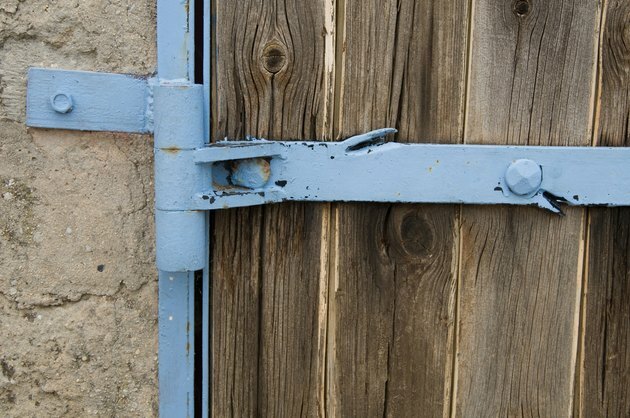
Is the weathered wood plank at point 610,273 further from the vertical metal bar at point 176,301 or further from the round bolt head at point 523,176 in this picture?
the vertical metal bar at point 176,301

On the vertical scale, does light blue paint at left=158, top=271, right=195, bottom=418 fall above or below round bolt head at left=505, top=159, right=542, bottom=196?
below

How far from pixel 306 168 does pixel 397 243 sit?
183 millimetres

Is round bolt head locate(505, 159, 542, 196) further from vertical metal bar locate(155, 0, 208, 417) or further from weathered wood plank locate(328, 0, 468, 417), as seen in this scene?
vertical metal bar locate(155, 0, 208, 417)

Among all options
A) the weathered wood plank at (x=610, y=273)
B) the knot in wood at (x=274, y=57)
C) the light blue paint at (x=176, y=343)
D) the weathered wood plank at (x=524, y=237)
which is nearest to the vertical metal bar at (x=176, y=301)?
the light blue paint at (x=176, y=343)

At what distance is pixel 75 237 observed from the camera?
91 cm

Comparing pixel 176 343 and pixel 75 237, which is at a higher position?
pixel 75 237

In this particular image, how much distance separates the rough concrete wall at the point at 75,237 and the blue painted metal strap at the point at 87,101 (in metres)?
0.02

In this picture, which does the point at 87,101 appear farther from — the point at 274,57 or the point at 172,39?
the point at 274,57

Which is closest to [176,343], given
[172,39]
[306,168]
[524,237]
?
[306,168]

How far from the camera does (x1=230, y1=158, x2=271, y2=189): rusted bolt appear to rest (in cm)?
89

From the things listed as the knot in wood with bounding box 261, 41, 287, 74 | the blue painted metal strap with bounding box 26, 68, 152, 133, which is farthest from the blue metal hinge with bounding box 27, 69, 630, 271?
the knot in wood with bounding box 261, 41, 287, 74

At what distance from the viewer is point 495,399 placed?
0.99 m

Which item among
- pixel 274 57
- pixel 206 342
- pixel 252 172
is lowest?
pixel 206 342

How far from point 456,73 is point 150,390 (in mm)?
646
